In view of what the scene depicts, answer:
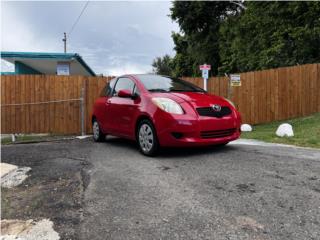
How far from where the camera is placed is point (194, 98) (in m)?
6.64

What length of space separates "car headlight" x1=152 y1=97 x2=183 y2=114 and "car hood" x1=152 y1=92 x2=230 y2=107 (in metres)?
0.11

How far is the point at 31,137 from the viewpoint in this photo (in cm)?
1138

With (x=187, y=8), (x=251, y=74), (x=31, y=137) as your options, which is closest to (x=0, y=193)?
(x=31, y=137)

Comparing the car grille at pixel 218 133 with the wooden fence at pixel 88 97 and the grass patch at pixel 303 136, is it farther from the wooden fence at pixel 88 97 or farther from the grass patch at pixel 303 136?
the wooden fence at pixel 88 97

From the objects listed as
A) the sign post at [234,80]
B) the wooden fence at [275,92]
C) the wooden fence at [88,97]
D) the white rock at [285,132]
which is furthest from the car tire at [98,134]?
the sign post at [234,80]

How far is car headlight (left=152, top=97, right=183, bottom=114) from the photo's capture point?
6293mm

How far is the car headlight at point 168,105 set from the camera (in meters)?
6.29

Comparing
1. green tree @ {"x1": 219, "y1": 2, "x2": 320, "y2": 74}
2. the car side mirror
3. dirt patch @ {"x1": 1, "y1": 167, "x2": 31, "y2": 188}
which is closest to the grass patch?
the car side mirror

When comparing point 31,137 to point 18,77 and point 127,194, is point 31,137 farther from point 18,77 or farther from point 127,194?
point 127,194

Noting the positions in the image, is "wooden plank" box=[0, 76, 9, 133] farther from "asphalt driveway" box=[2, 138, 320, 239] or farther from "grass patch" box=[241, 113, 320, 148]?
"grass patch" box=[241, 113, 320, 148]

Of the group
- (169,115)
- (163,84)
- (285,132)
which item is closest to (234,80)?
(285,132)

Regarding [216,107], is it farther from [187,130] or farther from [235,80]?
[235,80]

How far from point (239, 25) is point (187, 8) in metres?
4.70

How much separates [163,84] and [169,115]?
1.34 meters
